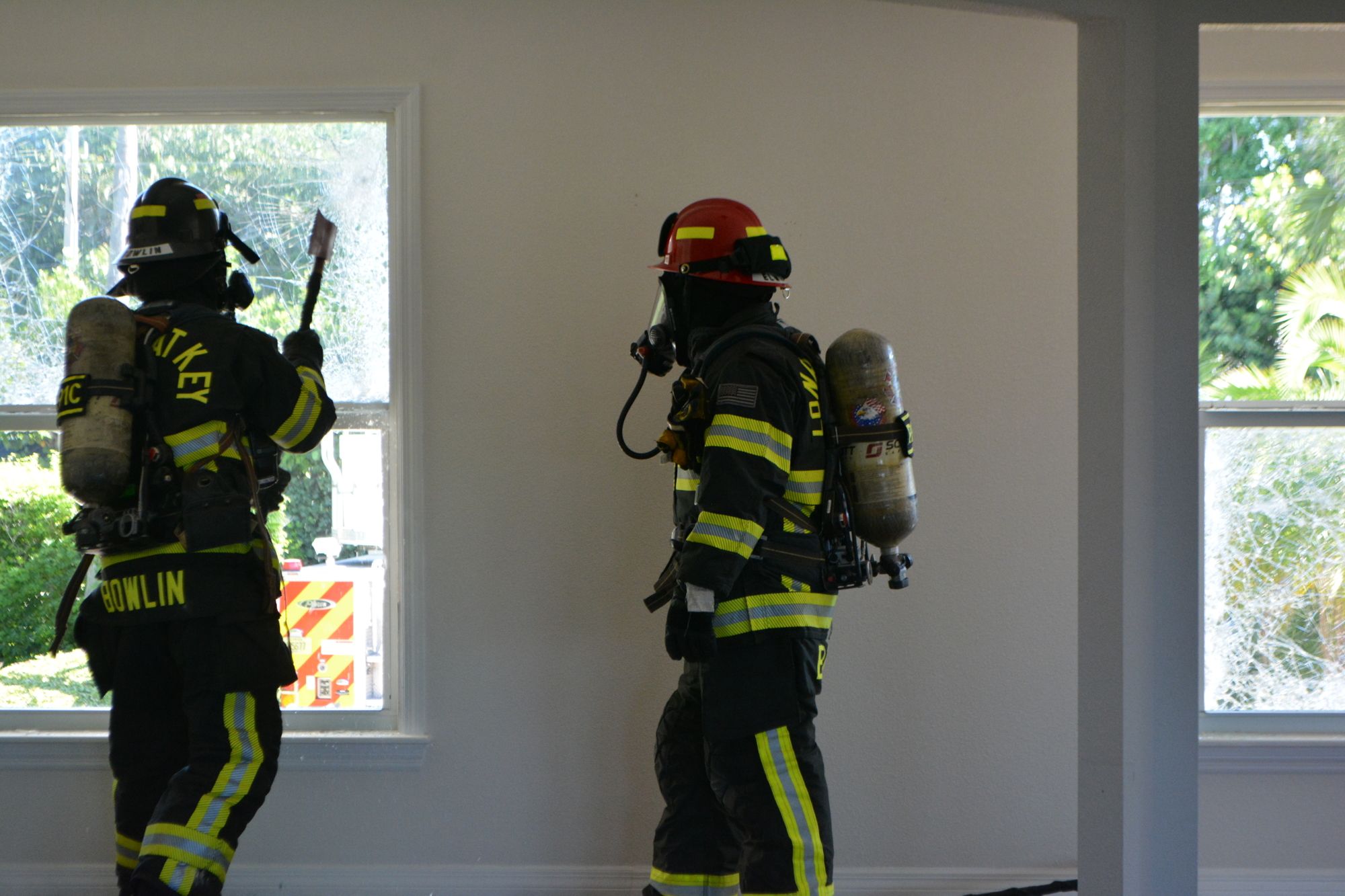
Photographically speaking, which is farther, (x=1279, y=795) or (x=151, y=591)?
(x=1279, y=795)

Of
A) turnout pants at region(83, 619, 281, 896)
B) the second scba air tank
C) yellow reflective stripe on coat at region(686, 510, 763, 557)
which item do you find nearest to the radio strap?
turnout pants at region(83, 619, 281, 896)

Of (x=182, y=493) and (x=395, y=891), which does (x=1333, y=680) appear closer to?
(x=395, y=891)

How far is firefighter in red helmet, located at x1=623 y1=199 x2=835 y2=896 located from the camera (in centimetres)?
204

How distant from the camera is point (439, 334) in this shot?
292 cm

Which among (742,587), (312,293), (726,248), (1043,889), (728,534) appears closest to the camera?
(728,534)

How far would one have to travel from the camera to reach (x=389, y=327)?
2943 millimetres

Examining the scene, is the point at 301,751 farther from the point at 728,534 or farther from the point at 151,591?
the point at 728,534

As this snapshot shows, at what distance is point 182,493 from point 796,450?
4.72 ft

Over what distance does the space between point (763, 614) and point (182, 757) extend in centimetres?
150

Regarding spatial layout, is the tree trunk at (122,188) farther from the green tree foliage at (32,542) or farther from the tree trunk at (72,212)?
A: the green tree foliage at (32,542)

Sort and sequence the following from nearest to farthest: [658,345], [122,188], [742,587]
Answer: [742,587] → [658,345] → [122,188]

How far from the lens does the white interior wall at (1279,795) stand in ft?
9.57

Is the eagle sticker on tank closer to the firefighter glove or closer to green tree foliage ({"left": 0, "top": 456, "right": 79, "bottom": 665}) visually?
the firefighter glove

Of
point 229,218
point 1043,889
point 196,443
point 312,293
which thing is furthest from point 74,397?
point 1043,889
